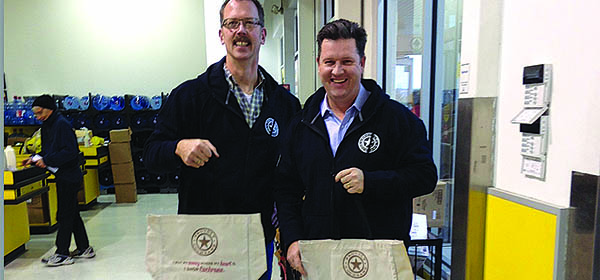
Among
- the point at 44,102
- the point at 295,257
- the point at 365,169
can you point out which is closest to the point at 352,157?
the point at 365,169

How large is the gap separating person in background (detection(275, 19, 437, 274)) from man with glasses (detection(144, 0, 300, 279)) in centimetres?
15

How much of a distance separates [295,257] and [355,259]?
0.21 meters

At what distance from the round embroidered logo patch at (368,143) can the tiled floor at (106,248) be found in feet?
10.6

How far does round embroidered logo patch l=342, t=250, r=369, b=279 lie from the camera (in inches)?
48.9

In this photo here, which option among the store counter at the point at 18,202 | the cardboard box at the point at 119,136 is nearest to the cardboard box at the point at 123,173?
the cardboard box at the point at 119,136

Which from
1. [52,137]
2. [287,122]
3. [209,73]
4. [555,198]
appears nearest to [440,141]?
[555,198]

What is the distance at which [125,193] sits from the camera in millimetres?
6699

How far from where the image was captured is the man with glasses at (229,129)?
1450 mm

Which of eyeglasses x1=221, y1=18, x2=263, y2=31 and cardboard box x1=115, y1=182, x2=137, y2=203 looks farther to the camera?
cardboard box x1=115, y1=182, x2=137, y2=203

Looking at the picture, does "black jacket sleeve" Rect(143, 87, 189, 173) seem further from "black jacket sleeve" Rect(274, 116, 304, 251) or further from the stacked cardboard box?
the stacked cardboard box

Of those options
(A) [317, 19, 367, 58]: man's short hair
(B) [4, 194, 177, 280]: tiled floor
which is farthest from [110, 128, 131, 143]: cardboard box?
(A) [317, 19, 367, 58]: man's short hair

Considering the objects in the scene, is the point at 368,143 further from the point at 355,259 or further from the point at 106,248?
the point at 106,248

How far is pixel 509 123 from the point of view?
1.70m

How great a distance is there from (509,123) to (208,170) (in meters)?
1.31
